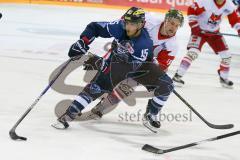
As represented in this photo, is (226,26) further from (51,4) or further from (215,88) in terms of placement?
(215,88)

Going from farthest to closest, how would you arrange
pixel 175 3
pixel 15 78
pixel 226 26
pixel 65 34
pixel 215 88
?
pixel 175 3, pixel 226 26, pixel 65 34, pixel 215 88, pixel 15 78

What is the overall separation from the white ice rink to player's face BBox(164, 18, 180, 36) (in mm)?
725

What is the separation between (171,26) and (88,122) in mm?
984

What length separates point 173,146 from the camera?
13.1 ft

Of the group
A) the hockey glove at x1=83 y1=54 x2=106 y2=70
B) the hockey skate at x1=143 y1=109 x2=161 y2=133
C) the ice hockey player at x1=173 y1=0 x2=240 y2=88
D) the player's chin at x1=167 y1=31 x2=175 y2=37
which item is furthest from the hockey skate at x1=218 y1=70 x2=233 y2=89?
the hockey glove at x1=83 y1=54 x2=106 y2=70

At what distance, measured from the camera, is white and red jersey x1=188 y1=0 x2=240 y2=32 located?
6.27m

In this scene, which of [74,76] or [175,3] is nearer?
[74,76]

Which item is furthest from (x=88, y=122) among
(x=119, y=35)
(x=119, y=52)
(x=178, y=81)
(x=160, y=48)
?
(x=178, y=81)

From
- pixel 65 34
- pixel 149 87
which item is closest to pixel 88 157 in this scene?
pixel 149 87

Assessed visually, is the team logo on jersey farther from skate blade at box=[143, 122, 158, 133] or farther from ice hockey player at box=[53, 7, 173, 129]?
skate blade at box=[143, 122, 158, 133]

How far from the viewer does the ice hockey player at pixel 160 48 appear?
444cm

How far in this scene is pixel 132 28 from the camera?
410cm

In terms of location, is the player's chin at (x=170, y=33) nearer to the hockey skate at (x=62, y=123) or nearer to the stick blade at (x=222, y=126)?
the stick blade at (x=222, y=126)

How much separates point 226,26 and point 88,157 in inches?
323
